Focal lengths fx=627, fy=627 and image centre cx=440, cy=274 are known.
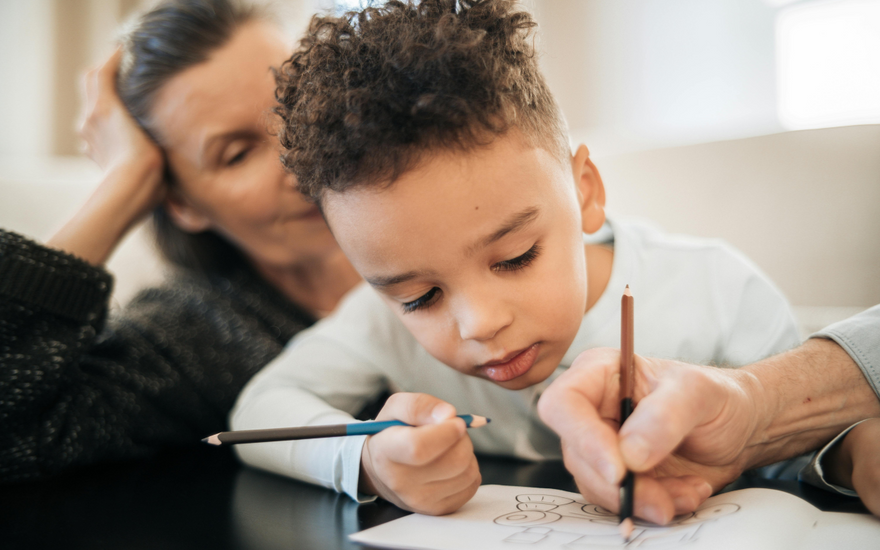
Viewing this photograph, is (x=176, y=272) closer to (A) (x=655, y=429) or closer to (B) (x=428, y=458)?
(B) (x=428, y=458)

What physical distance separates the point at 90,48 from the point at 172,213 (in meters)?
1.87

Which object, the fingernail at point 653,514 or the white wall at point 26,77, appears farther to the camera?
the white wall at point 26,77

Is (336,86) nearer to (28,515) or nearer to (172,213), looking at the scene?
(28,515)

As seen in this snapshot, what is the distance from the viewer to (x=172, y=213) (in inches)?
50.1

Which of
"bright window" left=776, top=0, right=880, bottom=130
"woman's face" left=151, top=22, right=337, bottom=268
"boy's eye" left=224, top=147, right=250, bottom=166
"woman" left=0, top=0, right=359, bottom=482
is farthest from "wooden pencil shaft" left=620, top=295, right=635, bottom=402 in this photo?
"bright window" left=776, top=0, right=880, bottom=130

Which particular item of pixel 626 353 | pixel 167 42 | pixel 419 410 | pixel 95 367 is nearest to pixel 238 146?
pixel 167 42

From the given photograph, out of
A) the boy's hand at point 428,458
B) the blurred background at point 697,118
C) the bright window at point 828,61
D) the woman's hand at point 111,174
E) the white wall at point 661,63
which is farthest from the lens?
the white wall at point 661,63

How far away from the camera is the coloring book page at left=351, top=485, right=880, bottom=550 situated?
1.34 feet

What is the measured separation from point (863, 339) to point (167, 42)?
42.5 inches

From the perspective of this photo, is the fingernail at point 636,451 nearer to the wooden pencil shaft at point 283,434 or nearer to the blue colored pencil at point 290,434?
the blue colored pencil at point 290,434

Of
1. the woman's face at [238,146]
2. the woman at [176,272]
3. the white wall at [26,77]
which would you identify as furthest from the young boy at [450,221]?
the white wall at [26,77]

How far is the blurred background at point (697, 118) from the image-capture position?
116 centimetres

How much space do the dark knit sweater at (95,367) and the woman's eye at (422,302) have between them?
1.57 ft

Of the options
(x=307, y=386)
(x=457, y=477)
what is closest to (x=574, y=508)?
(x=457, y=477)
